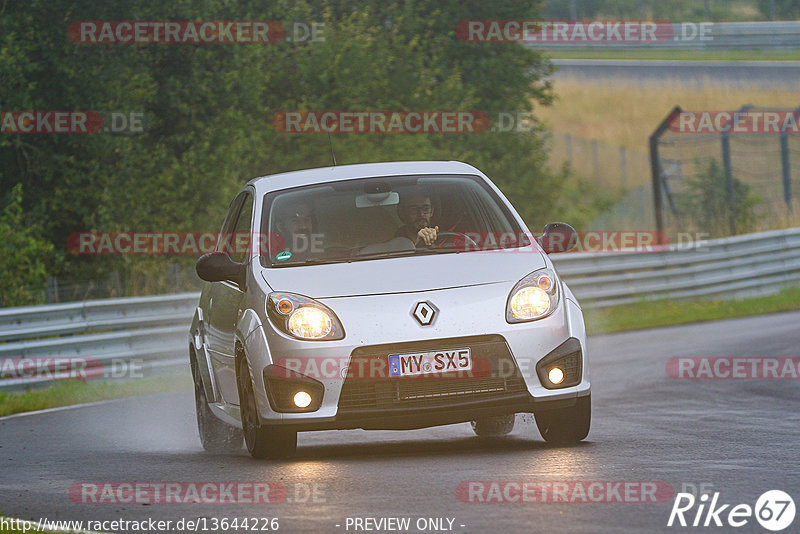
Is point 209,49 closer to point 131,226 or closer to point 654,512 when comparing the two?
point 131,226

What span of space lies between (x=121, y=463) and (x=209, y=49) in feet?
52.5

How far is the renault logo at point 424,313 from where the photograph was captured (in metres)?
8.09

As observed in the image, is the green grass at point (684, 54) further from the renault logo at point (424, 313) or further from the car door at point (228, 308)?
the renault logo at point (424, 313)

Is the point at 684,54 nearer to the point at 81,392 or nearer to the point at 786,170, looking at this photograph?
the point at 786,170

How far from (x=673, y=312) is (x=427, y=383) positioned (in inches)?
574

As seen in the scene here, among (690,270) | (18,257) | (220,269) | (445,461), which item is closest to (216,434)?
(220,269)

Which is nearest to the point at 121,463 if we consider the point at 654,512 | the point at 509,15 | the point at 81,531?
the point at 81,531

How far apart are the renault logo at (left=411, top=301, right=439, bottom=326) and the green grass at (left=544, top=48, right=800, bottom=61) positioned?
1628 inches

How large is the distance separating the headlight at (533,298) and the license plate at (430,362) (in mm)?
344

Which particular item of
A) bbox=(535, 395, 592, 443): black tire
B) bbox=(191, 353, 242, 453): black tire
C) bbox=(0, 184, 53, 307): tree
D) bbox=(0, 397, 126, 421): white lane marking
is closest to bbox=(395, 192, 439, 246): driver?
bbox=(535, 395, 592, 443): black tire

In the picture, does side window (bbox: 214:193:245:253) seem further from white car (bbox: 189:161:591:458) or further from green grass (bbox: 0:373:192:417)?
green grass (bbox: 0:373:192:417)

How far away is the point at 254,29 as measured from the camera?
25.5 meters

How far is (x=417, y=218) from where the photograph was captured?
9.09m

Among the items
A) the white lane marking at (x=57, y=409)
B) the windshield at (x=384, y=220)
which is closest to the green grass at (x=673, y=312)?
the white lane marking at (x=57, y=409)
